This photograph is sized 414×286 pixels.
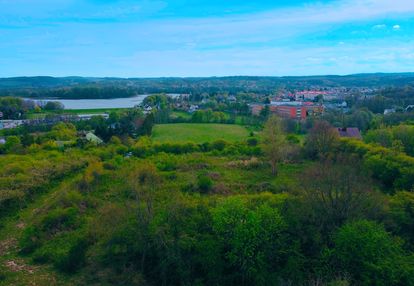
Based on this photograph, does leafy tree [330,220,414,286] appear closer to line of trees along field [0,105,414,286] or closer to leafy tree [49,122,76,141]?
line of trees along field [0,105,414,286]

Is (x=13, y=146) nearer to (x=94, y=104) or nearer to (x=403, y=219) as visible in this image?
(x=403, y=219)

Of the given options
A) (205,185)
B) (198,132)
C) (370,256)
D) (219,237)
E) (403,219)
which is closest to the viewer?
(370,256)

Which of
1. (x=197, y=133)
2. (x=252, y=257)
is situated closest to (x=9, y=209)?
(x=252, y=257)

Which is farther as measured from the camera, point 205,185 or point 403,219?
point 205,185

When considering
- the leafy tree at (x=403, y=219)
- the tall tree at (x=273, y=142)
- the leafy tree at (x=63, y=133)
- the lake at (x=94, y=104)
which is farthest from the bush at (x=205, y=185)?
the lake at (x=94, y=104)

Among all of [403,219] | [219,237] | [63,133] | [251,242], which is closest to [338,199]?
[403,219]

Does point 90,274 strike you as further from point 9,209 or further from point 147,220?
point 9,209

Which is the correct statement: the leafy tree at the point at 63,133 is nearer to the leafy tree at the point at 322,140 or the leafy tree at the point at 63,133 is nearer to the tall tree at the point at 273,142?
the tall tree at the point at 273,142

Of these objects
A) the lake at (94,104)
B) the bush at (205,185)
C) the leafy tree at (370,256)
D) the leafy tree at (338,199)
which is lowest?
the bush at (205,185)
